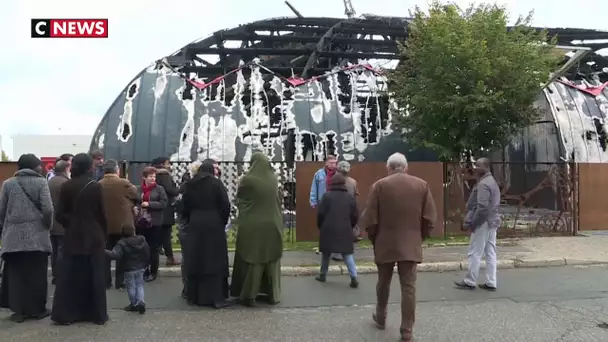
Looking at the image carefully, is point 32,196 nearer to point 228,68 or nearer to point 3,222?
point 3,222

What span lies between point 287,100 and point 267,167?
1093 cm

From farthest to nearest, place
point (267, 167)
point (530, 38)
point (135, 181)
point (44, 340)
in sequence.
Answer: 1. point (530, 38)
2. point (135, 181)
3. point (267, 167)
4. point (44, 340)

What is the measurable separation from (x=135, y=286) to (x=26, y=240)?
1252 millimetres

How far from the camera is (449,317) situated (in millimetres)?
5910

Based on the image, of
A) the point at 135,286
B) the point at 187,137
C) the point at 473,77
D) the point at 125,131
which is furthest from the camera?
the point at 125,131

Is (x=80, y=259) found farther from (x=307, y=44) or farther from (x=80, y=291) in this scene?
(x=307, y=44)

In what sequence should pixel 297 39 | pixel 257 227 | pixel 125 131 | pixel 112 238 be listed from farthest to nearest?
pixel 297 39 < pixel 125 131 < pixel 112 238 < pixel 257 227

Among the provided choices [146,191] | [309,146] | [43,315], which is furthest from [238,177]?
[43,315]

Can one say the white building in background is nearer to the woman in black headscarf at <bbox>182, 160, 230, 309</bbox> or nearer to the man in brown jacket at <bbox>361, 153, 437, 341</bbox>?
the woman in black headscarf at <bbox>182, 160, 230, 309</bbox>

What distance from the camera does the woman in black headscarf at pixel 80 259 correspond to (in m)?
5.56

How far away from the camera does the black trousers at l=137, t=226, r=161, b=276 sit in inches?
294

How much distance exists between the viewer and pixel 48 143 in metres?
62.3

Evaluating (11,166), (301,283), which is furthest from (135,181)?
(301,283)

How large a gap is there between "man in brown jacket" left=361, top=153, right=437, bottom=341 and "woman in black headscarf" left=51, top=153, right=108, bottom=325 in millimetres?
2855
